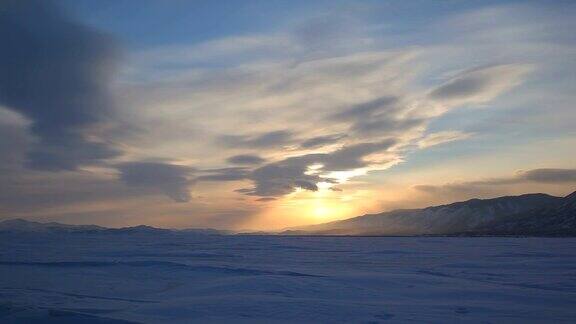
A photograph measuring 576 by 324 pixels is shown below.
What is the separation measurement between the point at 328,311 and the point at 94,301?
4.81m

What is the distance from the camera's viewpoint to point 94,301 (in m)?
9.05

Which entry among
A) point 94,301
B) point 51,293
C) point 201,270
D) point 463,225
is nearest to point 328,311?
point 94,301

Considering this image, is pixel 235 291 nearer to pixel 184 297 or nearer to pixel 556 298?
pixel 184 297

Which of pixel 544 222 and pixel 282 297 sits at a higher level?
pixel 544 222

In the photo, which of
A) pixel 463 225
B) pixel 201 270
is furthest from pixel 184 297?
pixel 463 225

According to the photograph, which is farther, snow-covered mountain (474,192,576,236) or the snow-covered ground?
snow-covered mountain (474,192,576,236)

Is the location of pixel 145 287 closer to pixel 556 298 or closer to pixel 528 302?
pixel 528 302

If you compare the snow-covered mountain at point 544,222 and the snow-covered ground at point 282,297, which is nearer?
the snow-covered ground at point 282,297

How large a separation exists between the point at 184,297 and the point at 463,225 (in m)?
197

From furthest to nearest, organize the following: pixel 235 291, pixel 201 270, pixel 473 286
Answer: pixel 201 270 < pixel 473 286 < pixel 235 291

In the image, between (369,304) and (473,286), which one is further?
(473,286)

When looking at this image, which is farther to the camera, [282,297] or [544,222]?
[544,222]

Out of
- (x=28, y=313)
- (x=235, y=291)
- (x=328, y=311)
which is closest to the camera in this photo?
(x=28, y=313)

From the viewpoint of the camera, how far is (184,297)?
9562mm
